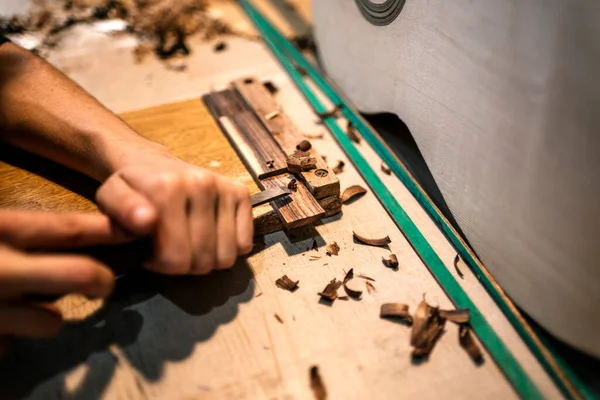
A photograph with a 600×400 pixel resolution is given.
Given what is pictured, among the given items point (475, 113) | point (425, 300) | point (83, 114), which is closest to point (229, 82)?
point (83, 114)

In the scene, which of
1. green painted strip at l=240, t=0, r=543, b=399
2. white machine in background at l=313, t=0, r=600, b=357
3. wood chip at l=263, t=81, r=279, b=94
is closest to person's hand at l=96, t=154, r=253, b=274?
green painted strip at l=240, t=0, r=543, b=399

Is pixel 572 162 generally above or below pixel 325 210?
below

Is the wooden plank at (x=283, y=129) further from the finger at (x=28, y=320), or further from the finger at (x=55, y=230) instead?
the finger at (x=28, y=320)

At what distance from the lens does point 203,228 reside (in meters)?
1.06

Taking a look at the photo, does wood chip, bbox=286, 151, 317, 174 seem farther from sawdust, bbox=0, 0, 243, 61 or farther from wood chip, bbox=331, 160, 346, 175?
sawdust, bbox=0, 0, 243, 61

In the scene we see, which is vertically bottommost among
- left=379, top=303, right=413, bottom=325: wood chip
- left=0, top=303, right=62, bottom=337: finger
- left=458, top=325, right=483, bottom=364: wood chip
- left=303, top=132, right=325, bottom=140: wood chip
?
left=458, top=325, right=483, bottom=364: wood chip

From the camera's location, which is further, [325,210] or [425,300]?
[325,210]

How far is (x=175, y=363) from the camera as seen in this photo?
1.09m

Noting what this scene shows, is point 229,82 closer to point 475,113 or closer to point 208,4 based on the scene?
point 208,4

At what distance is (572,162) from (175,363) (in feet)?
3.03

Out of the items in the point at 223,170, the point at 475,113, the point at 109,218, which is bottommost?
the point at 475,113

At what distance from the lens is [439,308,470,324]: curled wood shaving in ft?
3.81

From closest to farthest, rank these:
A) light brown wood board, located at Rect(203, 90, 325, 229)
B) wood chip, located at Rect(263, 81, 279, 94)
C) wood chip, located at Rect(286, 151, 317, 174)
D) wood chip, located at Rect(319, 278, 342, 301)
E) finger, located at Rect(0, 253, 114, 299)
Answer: finger, located at Rect(0, 253, 114, 299) < wood chip, located at Rect(319, 278, 342, 301) < light brown wood board, located at Rect(203, 90, 325, 229) < wood chip, located at Rect(286, 151, 317, 174) < wood chip, located at Rect(263, 81, 279, 94)

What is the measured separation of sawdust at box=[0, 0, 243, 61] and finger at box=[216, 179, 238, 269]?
1.40 m
